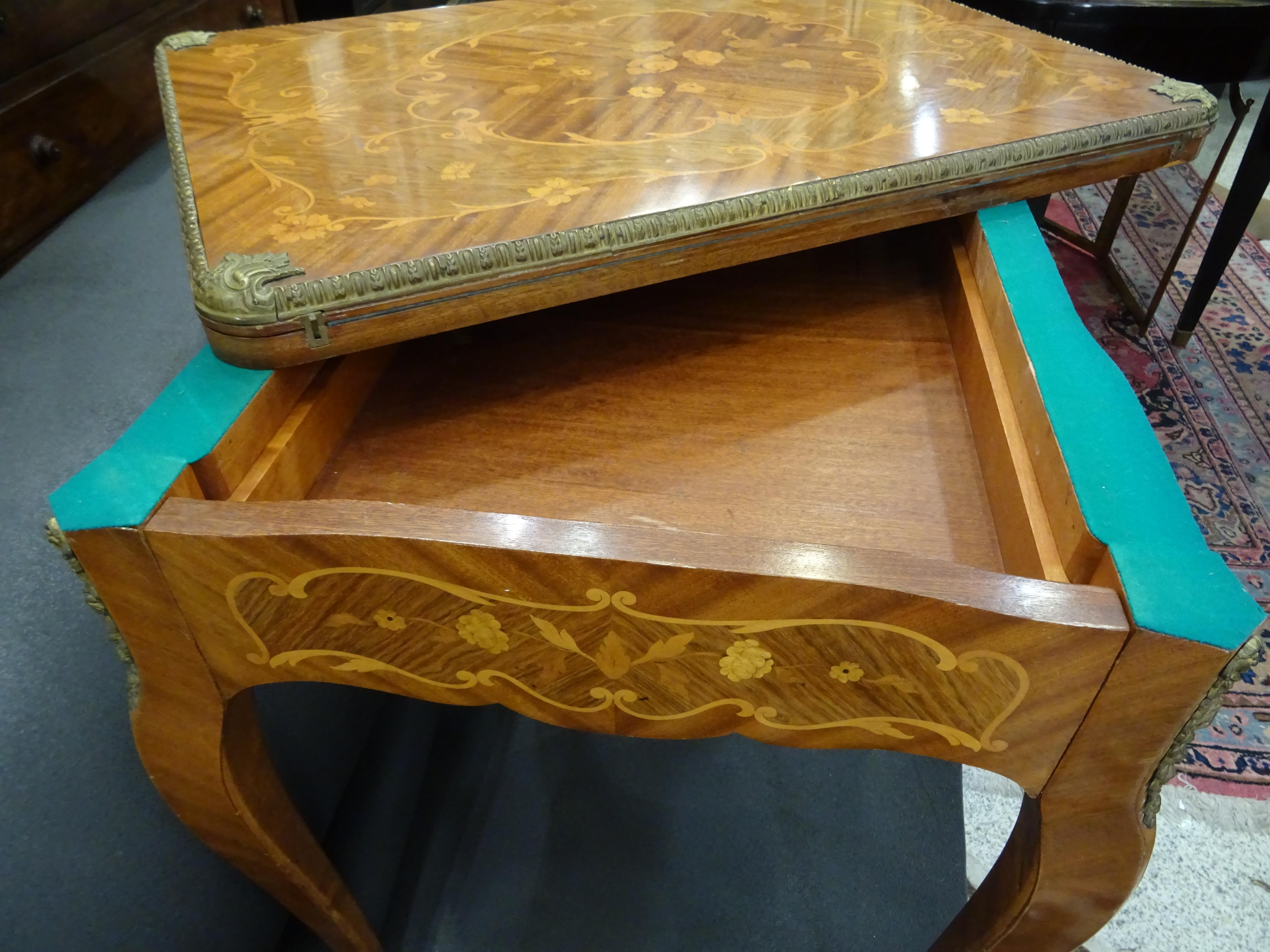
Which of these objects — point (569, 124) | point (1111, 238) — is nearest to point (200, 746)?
point (569, 124)

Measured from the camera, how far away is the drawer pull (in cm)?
99

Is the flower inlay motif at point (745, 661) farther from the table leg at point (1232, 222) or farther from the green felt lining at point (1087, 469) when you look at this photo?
the table leg at point (1232, 222)

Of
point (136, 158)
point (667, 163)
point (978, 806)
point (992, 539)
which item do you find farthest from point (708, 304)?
point (136, 158)

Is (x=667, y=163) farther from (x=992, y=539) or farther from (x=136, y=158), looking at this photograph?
(x=136, y=158)

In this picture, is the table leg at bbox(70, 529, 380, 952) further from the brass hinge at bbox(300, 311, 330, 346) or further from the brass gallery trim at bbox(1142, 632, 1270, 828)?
the brass gallery trim at bbox(1142, 632, 1270, 828)

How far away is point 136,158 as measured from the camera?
1.23 meters

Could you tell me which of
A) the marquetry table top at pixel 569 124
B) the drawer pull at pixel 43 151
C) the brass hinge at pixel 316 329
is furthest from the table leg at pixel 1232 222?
the drawer pull at pixel 43 151

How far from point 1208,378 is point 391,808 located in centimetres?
144

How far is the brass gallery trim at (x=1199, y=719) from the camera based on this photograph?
34cm

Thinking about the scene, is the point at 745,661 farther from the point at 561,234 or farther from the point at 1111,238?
the point at 1111,238

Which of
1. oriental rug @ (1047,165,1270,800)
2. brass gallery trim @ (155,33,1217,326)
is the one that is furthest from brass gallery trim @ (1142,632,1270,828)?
oriental rug @ (1047,165,1270,800)

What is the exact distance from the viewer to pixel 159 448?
44 centimetres

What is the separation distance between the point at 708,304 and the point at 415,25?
401 mm

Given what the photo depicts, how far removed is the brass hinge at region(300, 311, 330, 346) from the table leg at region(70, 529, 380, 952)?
131 mm
